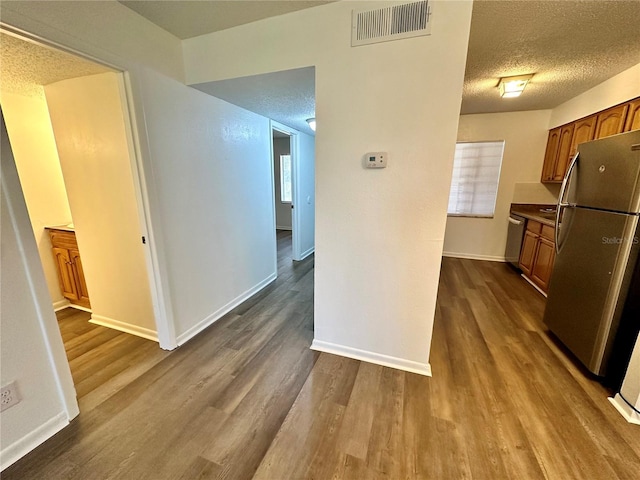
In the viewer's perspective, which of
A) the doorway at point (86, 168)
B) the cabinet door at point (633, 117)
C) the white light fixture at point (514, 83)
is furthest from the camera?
the white light fixture at point (514, 83)

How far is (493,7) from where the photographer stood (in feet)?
5.32

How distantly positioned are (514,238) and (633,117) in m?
1.92

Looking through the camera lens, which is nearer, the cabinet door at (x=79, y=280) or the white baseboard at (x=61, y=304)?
the cabinet door at (x=79, y=280)

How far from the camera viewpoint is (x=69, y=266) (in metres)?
2.60

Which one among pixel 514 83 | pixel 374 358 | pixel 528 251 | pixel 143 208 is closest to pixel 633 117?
pixel 514 83

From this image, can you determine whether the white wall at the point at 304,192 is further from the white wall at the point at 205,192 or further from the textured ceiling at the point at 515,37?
the textured ceiling at the point at 515,37

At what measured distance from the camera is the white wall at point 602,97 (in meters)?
2.46

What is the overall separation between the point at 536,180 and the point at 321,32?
420 cm

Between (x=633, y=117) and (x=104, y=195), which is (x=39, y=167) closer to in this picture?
(x=104, y=195)

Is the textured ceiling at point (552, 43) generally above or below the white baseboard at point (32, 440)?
above

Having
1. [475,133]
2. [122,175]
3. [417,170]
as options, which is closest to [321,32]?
[417,170]

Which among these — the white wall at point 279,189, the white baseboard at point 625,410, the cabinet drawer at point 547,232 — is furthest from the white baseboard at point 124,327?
the white wall at point 279,189

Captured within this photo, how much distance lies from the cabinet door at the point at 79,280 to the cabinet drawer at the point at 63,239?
3.2 inches

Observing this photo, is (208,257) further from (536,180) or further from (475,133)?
(536,180)
